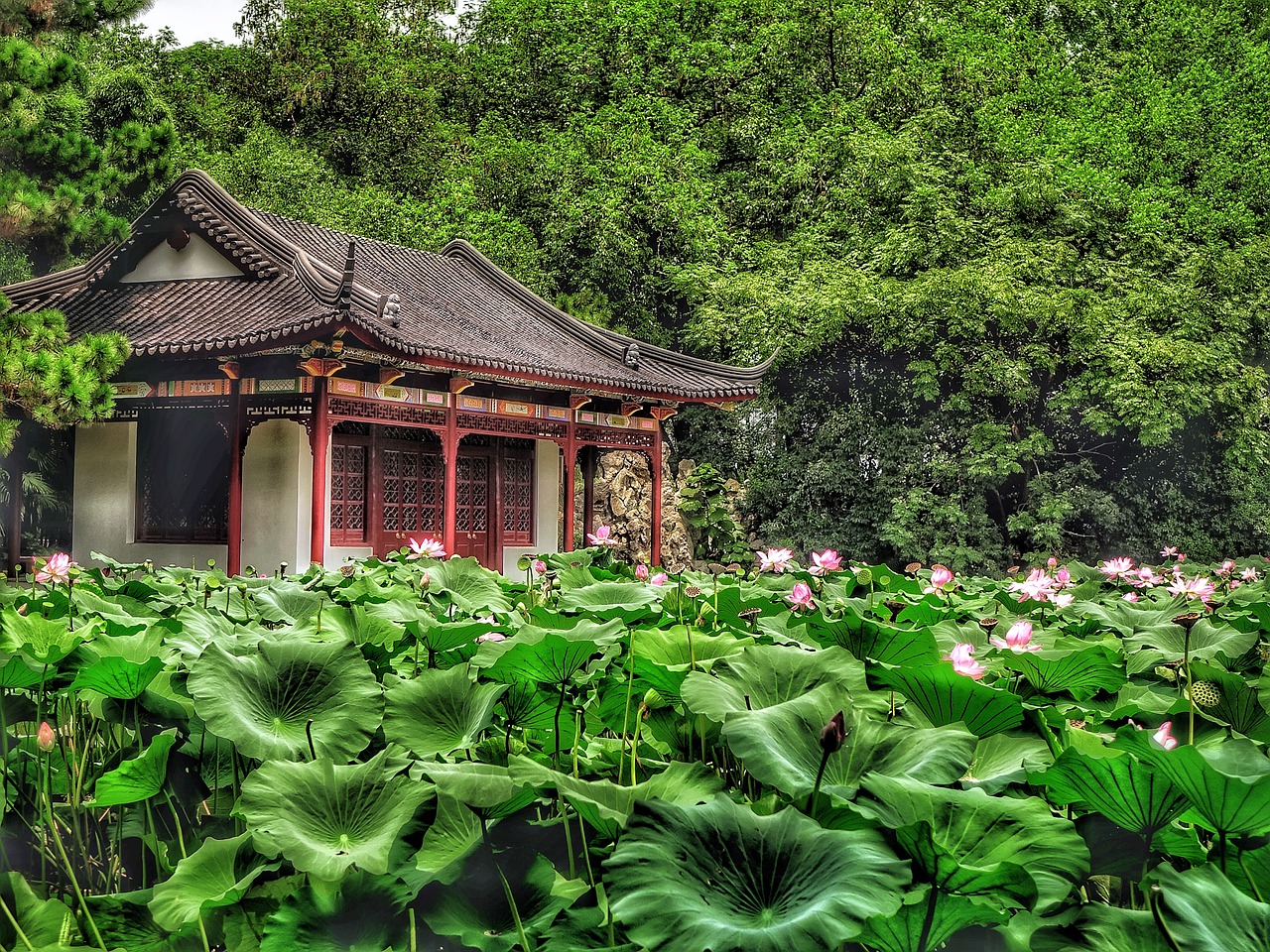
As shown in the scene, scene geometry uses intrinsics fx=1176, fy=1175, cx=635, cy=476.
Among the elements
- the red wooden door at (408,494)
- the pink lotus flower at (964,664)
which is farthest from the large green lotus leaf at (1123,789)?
the red wooden door at (408,494)

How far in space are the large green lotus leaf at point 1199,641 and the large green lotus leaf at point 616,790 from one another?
818mm

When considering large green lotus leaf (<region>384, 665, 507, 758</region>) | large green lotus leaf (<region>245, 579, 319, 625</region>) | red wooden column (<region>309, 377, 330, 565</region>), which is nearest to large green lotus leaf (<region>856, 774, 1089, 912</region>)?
large green lotus leaf (<region>384, 665, 507, 758</region>)

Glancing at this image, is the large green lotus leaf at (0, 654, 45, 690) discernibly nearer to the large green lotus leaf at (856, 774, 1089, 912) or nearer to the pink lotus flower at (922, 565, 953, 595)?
the large green lotus leaf at (856, 774, 1089, 912)

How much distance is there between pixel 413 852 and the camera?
98 cm

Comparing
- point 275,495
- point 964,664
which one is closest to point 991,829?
point 964,664

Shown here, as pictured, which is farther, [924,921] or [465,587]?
[465,587]

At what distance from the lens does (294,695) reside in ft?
4.01

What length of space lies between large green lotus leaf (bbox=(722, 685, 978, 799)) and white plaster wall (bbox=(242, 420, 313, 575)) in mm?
9812

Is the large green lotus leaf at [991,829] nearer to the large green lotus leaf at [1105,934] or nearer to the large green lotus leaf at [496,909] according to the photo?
the large green lotus leaf at [1105,934]

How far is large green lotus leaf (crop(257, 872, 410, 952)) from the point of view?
0.92 meters

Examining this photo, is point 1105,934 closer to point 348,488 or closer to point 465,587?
point 465,587

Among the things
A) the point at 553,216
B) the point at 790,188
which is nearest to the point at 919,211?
the point at 790,188

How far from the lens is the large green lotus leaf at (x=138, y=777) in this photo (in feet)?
3.74

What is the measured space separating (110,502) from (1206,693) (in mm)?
11300
